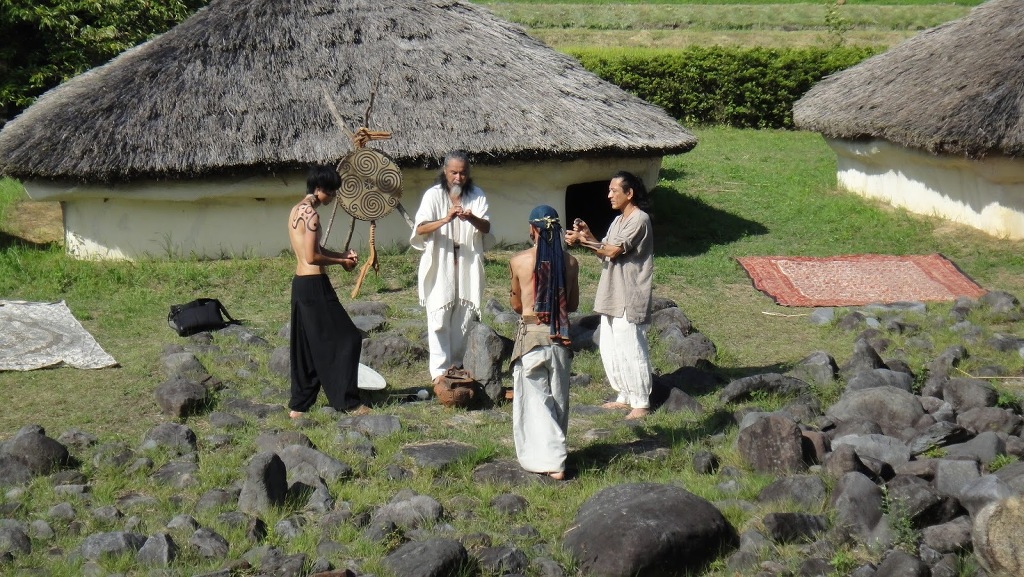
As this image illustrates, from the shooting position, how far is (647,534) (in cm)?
512

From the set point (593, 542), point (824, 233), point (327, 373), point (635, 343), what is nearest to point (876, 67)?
A: point (824, 233)

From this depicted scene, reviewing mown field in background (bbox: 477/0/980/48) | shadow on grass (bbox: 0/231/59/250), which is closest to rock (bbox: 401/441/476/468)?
shadow on grass (bbox: 0/231/59/250)

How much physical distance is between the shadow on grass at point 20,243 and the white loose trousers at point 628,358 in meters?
7.06

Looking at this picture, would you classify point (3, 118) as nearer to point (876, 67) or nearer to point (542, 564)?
point (876, 67)

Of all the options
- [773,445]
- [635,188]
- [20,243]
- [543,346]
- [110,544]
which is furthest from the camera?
[20,243]

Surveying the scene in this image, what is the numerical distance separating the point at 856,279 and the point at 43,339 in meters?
7.41

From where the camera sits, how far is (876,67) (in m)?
14.9

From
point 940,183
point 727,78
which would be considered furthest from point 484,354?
point 727,78

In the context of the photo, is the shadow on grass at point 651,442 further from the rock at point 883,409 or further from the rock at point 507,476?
the rock at point 883,409

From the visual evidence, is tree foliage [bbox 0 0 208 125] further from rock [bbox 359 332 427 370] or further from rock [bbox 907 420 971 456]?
rock [bbox 907 420 971 456]

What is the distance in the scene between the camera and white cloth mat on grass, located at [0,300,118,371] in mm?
8281

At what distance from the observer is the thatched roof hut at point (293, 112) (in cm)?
1080

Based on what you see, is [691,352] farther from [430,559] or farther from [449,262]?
[430,559]

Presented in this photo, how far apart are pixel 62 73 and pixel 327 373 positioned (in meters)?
10.8
